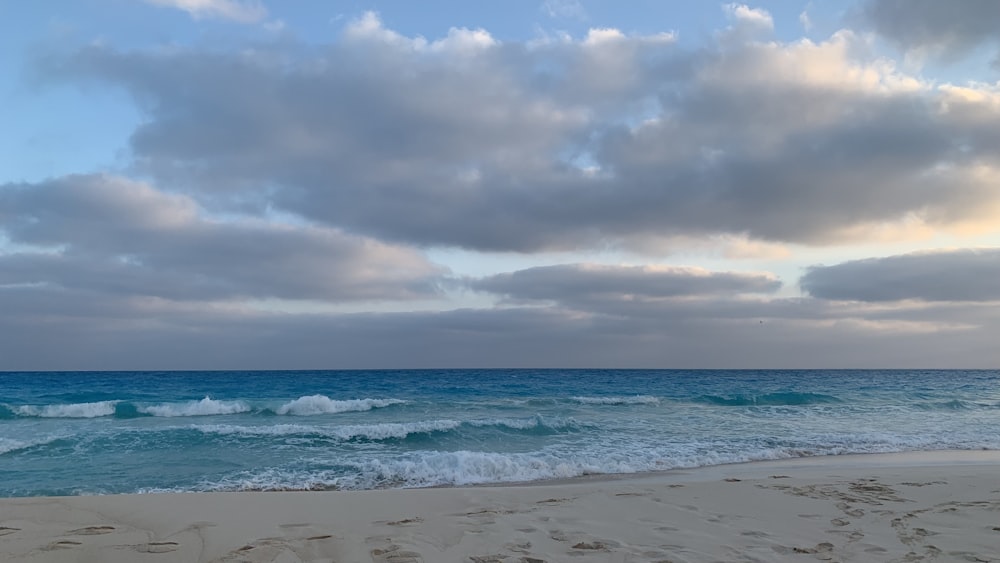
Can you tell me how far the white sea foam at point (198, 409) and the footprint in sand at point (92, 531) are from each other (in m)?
19.6

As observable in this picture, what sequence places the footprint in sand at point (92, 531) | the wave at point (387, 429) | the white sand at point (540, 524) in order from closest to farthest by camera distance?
the white sand at point (540, 524) < the footprint in sand at point (92, 531) < the wave at point (387, 429)

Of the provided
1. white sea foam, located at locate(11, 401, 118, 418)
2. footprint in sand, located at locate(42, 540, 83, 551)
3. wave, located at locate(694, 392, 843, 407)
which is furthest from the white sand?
wave, located at locate(694, 392, 843, 407)

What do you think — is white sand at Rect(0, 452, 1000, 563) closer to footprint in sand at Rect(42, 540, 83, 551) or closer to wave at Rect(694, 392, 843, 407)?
Result: footprint in sand at Rect(42, 540, 83, 551)

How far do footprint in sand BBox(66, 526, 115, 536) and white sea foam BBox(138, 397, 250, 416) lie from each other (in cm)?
1956

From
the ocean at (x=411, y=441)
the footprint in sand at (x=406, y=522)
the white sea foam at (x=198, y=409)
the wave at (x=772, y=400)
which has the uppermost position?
the footprint in sand at (x=406, y=522)

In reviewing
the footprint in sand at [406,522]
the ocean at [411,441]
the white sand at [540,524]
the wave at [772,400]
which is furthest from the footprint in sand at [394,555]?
the wave at [772,400]

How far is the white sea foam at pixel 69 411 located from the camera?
74.5 ft

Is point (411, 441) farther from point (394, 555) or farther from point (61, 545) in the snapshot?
point (394, 555)

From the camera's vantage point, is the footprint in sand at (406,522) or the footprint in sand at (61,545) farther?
the footprint in sand at (406,522)

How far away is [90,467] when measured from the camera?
1155 cm

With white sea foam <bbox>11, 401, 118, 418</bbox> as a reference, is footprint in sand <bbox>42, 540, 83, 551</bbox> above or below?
above

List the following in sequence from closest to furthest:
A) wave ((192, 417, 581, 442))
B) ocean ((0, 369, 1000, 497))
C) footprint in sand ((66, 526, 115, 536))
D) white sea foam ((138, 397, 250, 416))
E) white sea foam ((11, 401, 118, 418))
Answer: footprint in sand ((66, 526, 115, 536))
ocean ((0, 369, 1000, 497))
wave ((192, 417, 581, 442))
white sea foam ((11, 401, 118, 418))
white sea foam ((138, 397, 250, 416))

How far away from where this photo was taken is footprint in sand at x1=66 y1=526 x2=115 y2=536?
5.84 meters

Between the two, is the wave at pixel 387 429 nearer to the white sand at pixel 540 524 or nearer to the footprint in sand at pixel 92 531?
the white sand at pixel 540 524
